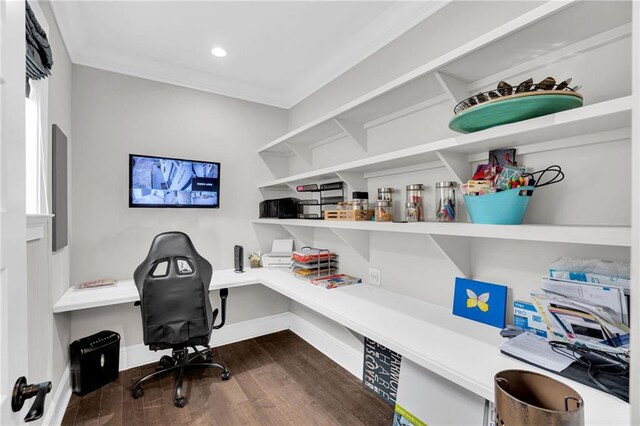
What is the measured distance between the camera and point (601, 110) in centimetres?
90

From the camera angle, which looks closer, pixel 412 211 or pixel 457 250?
pixel 457 250

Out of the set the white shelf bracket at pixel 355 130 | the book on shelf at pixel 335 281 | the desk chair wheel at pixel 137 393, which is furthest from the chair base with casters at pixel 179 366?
the white shelf bracket at pixel 355 130

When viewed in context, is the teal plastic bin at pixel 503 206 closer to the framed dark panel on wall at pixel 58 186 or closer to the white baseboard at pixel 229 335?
the framed dark panel on wall at pixel 58 186

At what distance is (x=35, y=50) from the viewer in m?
1.37

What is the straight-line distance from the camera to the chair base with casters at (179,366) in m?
2.08

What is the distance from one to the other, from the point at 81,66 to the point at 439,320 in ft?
10.4

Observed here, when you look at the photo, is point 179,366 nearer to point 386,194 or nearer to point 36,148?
point 36,148

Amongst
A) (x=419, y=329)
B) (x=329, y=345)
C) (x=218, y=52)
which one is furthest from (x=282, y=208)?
(x=419, y=329)

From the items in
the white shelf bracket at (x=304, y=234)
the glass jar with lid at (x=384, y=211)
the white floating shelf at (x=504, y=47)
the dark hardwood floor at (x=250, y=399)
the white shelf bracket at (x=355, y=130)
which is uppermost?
the white floating shelf at (x=504, y=47)

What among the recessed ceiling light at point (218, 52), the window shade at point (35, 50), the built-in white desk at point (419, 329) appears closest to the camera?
the built-in white desk at point (419, 329)

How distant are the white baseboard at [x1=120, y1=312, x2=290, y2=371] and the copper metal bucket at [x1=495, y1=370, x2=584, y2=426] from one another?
2646 millimetres

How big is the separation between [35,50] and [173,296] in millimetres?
1527

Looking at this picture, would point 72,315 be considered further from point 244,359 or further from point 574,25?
point 574,25

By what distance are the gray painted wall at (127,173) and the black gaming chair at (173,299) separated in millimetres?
658
